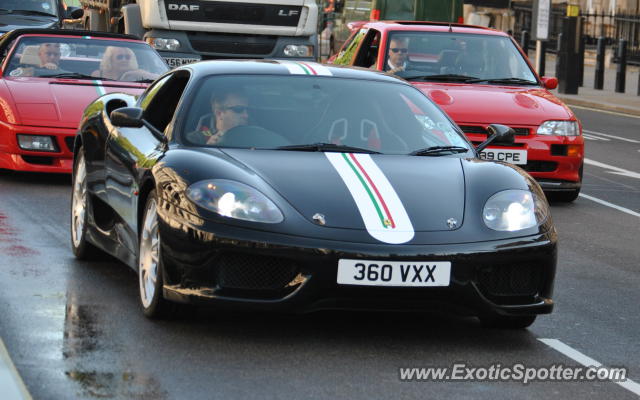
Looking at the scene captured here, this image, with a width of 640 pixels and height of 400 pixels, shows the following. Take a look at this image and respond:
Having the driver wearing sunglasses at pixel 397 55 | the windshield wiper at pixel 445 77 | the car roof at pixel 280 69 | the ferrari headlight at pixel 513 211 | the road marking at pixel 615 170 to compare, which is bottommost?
the road marking at pixel 615 170

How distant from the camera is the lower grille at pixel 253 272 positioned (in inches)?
252

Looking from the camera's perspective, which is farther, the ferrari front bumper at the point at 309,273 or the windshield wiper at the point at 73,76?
the windshield wiper at the point at 73,76

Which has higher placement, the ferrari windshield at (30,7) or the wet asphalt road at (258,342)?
the wet asphalt road at (258,342)

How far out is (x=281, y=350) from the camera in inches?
253

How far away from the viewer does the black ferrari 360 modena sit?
6.39 m

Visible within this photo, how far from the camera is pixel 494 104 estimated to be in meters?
13.3

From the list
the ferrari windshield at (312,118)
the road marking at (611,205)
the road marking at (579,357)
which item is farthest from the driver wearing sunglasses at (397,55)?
the road marking at (579,357)

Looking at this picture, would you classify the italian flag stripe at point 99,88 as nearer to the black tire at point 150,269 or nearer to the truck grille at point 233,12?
the black tire at point 150,269

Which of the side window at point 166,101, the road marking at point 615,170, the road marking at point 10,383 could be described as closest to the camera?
the road marking at point 10,383

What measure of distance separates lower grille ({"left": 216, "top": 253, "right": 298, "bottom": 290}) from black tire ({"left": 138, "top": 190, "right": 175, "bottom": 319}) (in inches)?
14.9

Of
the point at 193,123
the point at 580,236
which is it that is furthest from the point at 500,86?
the point at 193,123

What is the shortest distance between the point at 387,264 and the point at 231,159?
1062 mm

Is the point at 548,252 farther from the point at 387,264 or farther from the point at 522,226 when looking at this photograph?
the point at 387,264

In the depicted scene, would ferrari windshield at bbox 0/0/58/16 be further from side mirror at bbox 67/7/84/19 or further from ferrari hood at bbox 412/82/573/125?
ferrari hood at bbox 412/82/573/125
